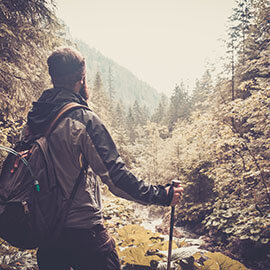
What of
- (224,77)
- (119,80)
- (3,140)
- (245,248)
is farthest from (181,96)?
(119,80)

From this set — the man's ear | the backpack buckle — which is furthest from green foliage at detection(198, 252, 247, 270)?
the man's ear

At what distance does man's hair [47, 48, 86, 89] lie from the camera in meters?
1.70

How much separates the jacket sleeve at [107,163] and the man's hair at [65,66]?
15.0 inches

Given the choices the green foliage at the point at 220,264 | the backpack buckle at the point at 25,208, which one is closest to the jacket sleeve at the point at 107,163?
the backpack buckle at the point at 25,208

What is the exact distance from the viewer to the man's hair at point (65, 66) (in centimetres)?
170

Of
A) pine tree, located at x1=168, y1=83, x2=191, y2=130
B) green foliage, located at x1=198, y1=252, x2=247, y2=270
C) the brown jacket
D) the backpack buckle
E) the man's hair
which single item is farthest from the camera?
pine tree, located at x1=168, y1=83, x2=191, y2=130

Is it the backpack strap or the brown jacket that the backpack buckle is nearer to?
the brown jacket

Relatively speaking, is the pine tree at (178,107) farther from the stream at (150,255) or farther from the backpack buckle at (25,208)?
the backpack buckle at (25,208)

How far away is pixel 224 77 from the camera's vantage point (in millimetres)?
10641

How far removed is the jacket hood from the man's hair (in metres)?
0.07

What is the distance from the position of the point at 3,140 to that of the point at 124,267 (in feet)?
10.5

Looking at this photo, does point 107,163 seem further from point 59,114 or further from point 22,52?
point 22,52

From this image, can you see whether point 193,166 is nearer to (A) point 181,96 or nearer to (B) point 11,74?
(B) point 11,74

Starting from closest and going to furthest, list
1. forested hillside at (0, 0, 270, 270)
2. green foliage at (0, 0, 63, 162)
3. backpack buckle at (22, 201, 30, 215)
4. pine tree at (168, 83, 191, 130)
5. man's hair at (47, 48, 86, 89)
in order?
1. backpack buckle at (22, 201, 30, 215)
2. man's hair at (47, 48, 86, 89)
3. green foliage at (0, 0, 63, 162)
4. forested hillside at (0, 0, 270, 270)
5. pine tree at (168, 83, 191, 130)
